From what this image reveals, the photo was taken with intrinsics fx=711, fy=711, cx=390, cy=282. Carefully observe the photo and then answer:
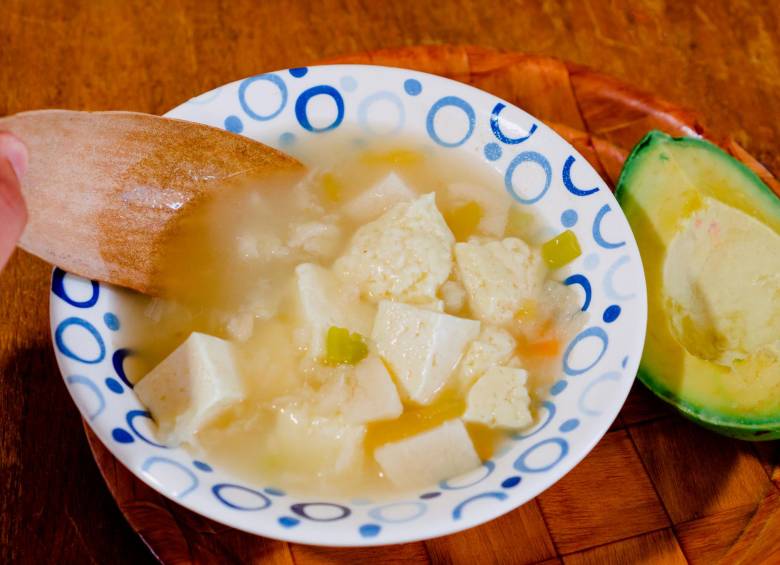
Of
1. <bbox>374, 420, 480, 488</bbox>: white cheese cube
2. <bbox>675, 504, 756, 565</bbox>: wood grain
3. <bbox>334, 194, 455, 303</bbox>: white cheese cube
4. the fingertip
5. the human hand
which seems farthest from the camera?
<bbox>334, 194, 455, 303</bbox>: white cheese cube

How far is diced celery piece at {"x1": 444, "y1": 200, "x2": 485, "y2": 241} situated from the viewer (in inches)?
74.5

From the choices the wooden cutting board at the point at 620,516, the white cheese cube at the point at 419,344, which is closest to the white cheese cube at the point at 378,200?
the white cheese cube at the point at 419,344

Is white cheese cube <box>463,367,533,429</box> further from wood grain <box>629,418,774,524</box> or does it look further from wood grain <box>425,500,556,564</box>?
wood grain <box>629,418,774,524</box>

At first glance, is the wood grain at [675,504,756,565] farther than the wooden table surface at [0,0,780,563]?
No

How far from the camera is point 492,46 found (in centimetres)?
263

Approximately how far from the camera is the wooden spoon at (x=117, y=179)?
1.49 metres

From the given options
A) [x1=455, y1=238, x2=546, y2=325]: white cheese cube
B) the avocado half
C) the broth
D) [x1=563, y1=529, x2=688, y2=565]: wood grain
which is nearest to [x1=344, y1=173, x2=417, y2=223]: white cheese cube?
the broth

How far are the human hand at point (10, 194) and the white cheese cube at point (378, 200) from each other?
84 centimetres

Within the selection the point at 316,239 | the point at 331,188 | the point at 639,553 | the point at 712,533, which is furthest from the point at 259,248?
the point at 712,533

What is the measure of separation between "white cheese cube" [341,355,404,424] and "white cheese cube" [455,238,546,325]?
314 mm

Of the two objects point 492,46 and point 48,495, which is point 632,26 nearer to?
point 492,46

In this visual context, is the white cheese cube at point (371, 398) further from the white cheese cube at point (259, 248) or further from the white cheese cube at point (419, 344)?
the white cheese cube at point (259, 248)

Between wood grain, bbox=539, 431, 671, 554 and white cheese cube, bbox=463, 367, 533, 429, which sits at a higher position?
white cheese cube, bbox=463, 367, 533, 429

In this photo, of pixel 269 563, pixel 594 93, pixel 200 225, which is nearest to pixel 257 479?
pixel 269 563
